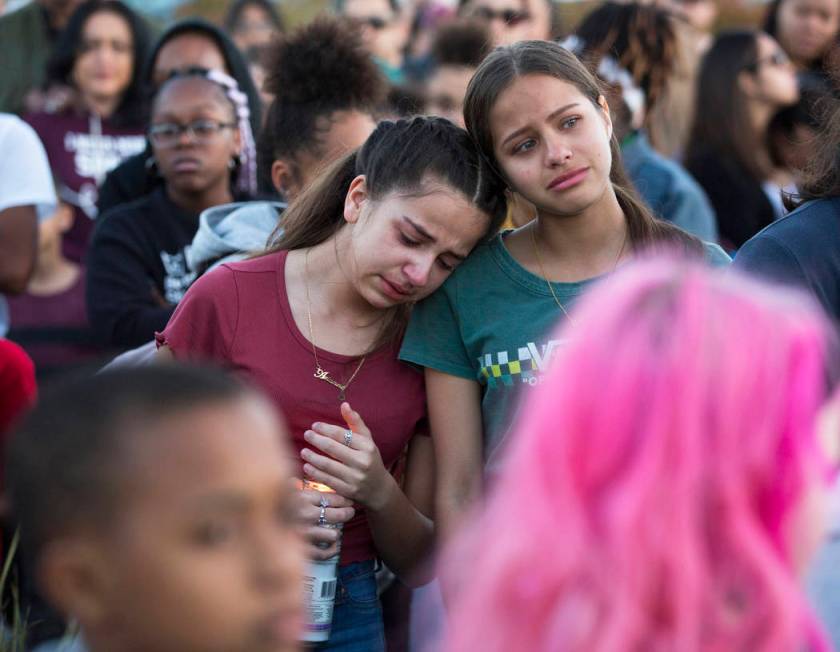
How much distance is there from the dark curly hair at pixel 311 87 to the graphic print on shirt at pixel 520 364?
4.50ft

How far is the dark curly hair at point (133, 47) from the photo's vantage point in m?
5.53

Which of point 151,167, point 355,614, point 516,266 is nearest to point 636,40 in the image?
point 151,167

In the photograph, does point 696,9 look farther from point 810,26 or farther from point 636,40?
point 636,40

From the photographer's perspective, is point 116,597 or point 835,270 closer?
point 116,597

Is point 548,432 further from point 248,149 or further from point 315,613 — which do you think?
point 248,149

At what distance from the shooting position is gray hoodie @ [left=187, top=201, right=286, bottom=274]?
11.4 ft

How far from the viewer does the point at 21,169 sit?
4.17 m

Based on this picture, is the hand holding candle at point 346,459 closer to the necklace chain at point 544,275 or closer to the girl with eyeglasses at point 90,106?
the necklace chain at point 544,275

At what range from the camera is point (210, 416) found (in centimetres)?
156

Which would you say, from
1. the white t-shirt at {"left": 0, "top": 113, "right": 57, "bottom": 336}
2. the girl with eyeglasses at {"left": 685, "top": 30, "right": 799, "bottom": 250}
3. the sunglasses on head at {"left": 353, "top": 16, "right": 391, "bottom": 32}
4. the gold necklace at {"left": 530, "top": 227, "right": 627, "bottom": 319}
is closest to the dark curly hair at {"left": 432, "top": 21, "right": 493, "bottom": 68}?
the sunglasses on head at {"left": 353, "top": 16, "right": 391, "bottom": 32}

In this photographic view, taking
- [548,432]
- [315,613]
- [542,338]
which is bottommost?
[315,613]

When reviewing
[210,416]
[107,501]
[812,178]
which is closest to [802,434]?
[210,416]

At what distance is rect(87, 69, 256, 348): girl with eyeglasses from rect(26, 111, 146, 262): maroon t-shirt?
1.06 metres

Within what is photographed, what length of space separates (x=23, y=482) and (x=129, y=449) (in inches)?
7.8
